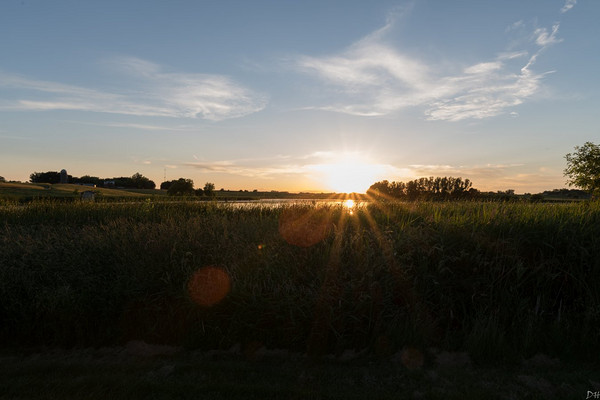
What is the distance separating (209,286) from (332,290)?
2.25 m

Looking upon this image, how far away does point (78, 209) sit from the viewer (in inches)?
690

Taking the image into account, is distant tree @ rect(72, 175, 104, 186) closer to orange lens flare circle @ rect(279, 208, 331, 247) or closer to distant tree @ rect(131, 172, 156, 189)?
distant tree @ rect(131, 172, 156, 189)

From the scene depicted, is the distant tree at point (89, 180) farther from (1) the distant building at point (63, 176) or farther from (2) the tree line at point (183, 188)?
(2) the tree line at point (183, 188)

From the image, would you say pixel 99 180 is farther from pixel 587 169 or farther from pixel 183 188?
pixel 587 169

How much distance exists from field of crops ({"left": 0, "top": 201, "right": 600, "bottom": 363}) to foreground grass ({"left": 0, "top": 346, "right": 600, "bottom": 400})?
0.39 meters

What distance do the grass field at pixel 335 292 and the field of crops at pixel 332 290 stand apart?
2 centimetres

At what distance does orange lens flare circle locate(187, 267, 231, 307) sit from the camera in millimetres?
6441

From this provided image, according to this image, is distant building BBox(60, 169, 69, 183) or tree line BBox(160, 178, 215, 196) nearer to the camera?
tree line BBox(160, 178, 215, 196)

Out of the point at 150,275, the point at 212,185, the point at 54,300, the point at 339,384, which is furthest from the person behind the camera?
the point at 212,185

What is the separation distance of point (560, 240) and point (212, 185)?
72.1 meters

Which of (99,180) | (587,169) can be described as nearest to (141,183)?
(99,180)

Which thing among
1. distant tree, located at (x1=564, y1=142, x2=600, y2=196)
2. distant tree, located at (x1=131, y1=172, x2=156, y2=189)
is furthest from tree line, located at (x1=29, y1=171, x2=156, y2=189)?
distant tree, located at (x1=564, y1=142, x2=600, y2=196)

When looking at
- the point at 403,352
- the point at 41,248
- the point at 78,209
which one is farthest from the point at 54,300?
the point at 78,209

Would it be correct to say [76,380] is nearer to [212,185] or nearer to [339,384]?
[339,384]
